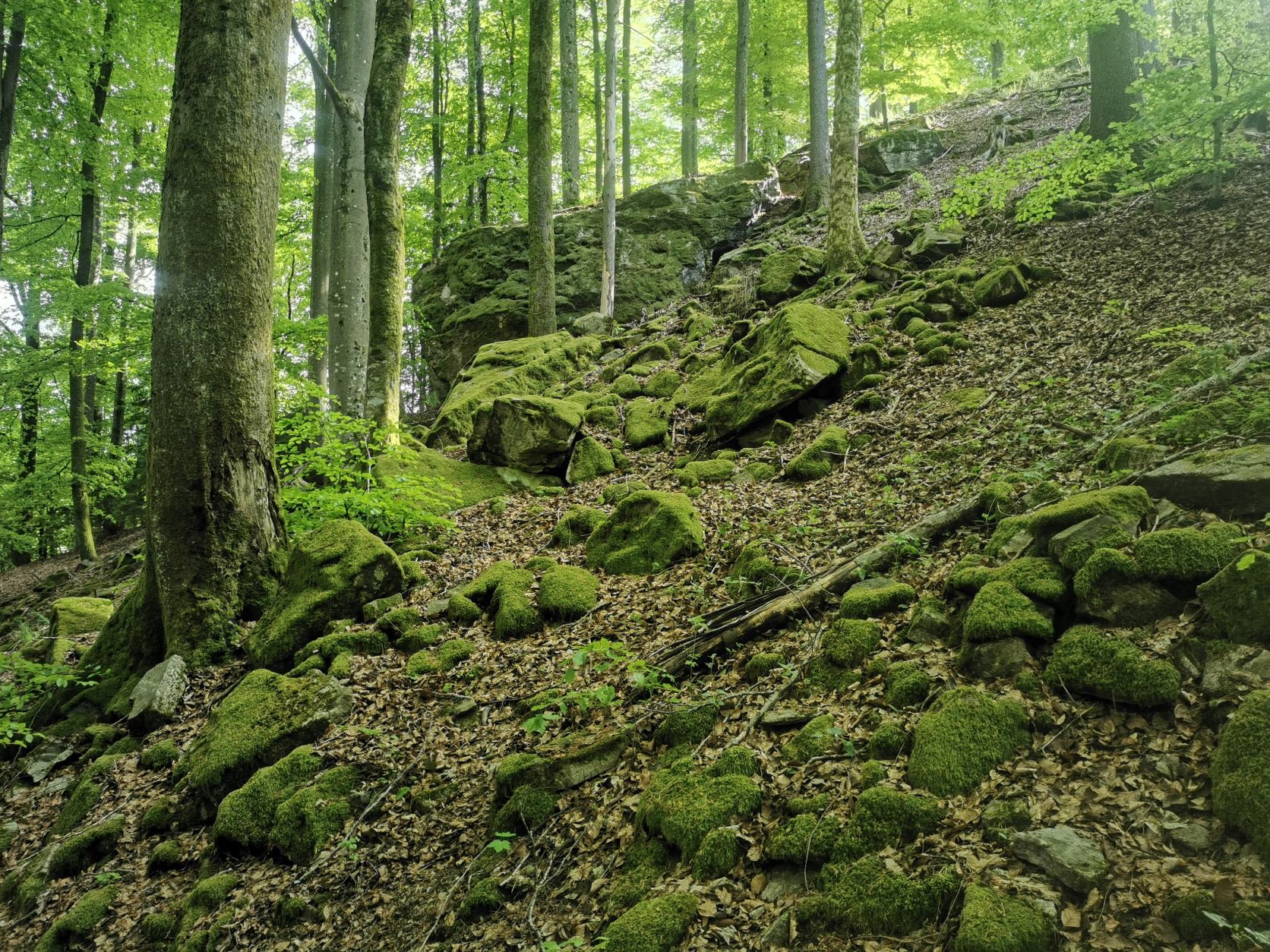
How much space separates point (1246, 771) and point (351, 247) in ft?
29.8

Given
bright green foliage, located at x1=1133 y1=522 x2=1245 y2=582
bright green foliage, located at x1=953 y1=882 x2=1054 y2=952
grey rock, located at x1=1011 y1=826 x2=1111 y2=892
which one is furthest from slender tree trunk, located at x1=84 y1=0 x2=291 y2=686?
bright green foliage, located at x1=1133 y1=522 x2=1245 y2=582

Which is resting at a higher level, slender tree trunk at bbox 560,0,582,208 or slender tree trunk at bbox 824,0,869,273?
slender tree trunk at bbox 560,0,582,208

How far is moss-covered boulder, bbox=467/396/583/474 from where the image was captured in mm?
9102

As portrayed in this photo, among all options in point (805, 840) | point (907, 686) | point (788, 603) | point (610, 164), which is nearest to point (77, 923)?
point (805, 840)

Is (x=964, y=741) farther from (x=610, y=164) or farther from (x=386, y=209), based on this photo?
(x=610, y=164)

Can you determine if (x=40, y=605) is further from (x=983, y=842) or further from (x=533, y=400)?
(x=983, y=842)

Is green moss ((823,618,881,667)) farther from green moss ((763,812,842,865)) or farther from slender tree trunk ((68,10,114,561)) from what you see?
slender tree trunk ((68,10,114,561))

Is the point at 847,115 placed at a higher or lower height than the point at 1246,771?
higher

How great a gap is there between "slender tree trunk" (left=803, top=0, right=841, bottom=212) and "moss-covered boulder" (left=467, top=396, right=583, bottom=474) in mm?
10772

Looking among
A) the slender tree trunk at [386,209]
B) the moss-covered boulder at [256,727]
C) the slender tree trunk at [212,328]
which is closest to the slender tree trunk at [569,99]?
the slender tree trunk at [386,209]

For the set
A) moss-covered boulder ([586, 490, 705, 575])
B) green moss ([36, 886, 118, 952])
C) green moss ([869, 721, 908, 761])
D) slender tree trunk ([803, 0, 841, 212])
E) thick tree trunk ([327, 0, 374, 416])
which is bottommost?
green moss ([36, 886, 118, 952])

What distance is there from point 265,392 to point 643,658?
3969 millimetres

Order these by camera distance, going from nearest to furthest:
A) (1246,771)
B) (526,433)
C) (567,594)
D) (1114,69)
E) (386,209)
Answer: (1246,771) < (567,594) < (386,209) < (526,433) < (1114,69)

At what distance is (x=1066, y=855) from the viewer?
239cm
